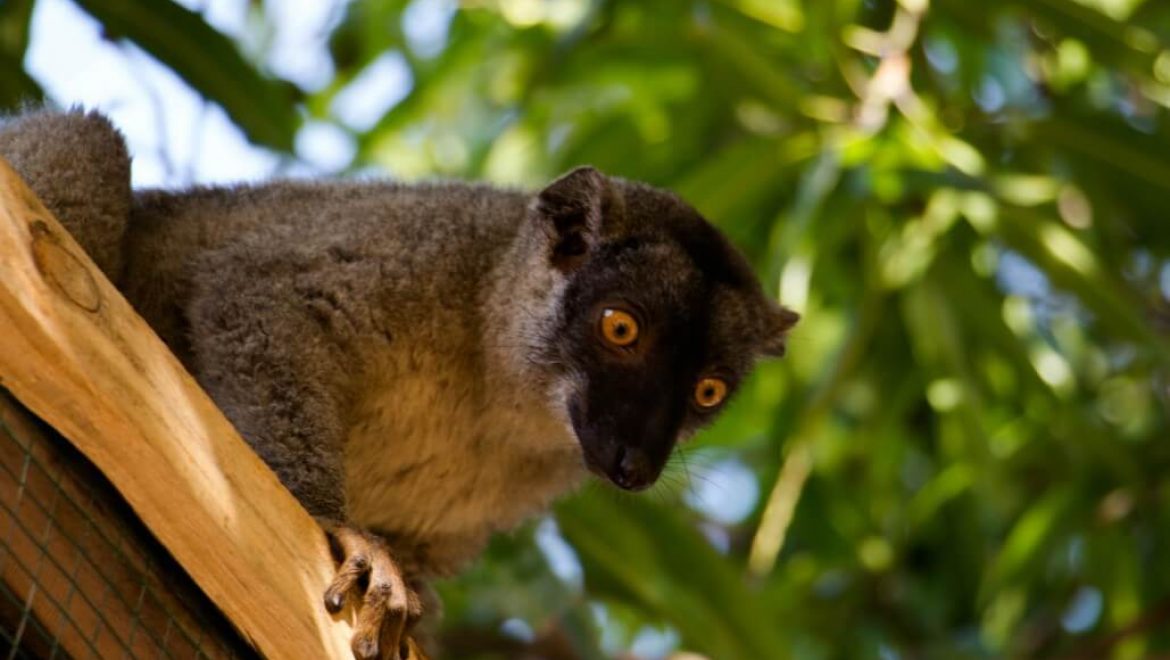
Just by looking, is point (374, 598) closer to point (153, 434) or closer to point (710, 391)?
point (153, 434)

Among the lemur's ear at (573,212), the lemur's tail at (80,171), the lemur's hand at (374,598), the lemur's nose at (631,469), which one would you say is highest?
the lemur's tail at (80,171)

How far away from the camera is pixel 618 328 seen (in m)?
5.18

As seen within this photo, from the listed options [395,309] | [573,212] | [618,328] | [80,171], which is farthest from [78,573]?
[573,212]

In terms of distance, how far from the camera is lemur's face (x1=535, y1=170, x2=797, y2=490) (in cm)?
500

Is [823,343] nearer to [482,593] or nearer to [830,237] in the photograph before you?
[830,237]

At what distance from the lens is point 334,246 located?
16.5 feet

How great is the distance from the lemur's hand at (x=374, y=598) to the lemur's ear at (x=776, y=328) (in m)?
2.14

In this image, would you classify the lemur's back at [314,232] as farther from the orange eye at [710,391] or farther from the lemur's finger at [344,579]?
the lemur's finger at [344,579]

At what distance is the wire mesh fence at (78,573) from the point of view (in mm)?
3582

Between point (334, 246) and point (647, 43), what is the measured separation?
10.8 feet

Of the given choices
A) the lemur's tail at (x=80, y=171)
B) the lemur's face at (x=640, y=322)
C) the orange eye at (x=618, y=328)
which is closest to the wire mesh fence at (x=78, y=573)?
the lemur's tail at (x=80, y=171)

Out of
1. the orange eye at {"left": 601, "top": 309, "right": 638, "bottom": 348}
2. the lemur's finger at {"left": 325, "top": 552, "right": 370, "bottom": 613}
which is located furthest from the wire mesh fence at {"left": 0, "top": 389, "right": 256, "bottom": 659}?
the orange eye at {"left": 601, "top": 309, "right": 638, "bottom": 348}

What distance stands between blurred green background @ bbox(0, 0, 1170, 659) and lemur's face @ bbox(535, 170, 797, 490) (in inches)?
45.2

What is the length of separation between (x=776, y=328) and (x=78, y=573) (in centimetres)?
293
